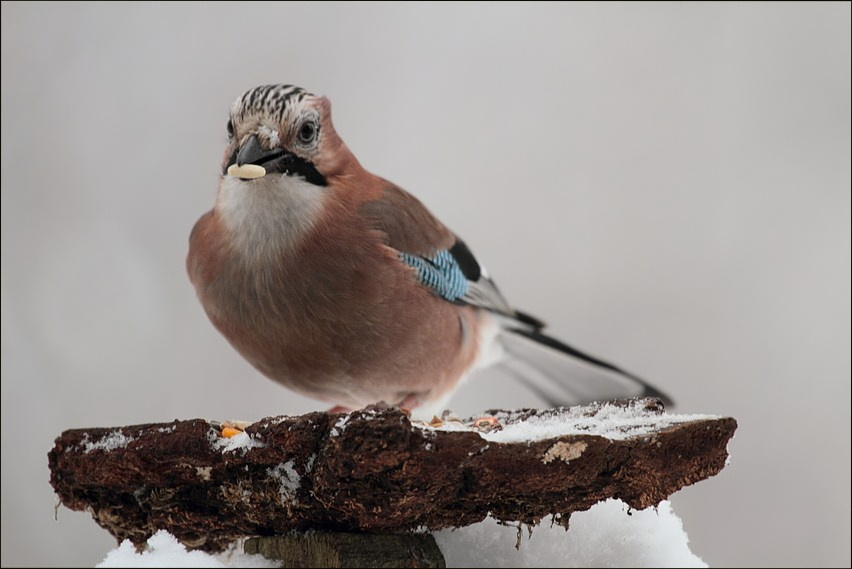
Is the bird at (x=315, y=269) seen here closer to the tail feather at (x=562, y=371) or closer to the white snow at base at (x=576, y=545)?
the tail feather at (x=562, y=371)

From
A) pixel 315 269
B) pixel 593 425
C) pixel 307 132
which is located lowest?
pixel 593 425

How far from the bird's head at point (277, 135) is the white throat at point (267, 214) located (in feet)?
0.12

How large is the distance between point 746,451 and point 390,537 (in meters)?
2.76

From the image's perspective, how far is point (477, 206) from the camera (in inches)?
169

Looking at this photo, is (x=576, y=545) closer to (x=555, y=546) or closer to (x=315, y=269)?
(x=555, y=546)

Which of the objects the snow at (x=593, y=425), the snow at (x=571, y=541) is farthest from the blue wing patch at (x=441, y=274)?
the snow at (x=571, y=541)

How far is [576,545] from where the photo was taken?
5.32 feet

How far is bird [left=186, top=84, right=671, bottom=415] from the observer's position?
233cm

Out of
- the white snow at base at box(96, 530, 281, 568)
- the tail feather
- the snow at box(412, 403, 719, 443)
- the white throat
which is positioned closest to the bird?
the white throat

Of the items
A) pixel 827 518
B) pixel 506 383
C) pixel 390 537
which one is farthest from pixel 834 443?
pixel 390 537

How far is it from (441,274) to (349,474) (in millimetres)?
1402

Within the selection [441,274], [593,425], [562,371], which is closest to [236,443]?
[593,425]

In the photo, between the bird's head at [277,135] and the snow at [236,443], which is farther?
the bird's head at [277,135]

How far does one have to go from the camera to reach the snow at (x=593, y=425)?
4.64 feet
